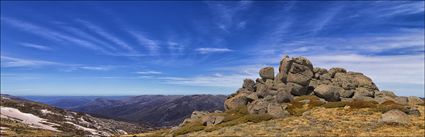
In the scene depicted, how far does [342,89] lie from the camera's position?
77062 mm

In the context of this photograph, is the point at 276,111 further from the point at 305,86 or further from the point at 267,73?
the point at 267,73

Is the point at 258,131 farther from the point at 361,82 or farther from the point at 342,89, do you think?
the point at 361,82

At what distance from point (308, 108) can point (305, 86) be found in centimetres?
1635

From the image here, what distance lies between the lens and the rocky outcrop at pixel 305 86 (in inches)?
2906

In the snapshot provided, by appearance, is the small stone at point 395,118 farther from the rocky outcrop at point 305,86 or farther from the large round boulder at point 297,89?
the large round boulder at point 297,89

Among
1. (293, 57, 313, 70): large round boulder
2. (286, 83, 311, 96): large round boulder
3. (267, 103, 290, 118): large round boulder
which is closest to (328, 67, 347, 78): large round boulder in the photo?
(293, 57, 313, 70): large round boulder

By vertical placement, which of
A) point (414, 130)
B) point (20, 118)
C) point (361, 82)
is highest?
point (361, 82)

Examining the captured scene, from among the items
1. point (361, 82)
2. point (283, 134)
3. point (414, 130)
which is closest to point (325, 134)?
point (283, 134)

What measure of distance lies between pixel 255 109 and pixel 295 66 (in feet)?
77.5

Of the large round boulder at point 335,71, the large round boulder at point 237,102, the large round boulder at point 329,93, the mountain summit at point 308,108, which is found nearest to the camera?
the mountain summit at point 308,108

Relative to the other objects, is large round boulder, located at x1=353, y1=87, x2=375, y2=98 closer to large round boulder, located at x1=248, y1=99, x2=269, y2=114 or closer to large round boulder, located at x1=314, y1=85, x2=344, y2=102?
large round boulder, located at x1=314, y1=85, x2=344, y2=102

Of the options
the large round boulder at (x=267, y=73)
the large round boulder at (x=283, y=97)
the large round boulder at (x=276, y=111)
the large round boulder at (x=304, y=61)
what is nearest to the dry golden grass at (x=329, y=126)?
the large round boulder at (x=276, y=111)

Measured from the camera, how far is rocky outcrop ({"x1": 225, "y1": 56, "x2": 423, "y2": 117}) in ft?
242

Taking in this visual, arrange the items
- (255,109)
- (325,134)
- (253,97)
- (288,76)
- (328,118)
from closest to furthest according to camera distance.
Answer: (325,134)
(328,118)
(255,109)
(253,97)
(288,76)
